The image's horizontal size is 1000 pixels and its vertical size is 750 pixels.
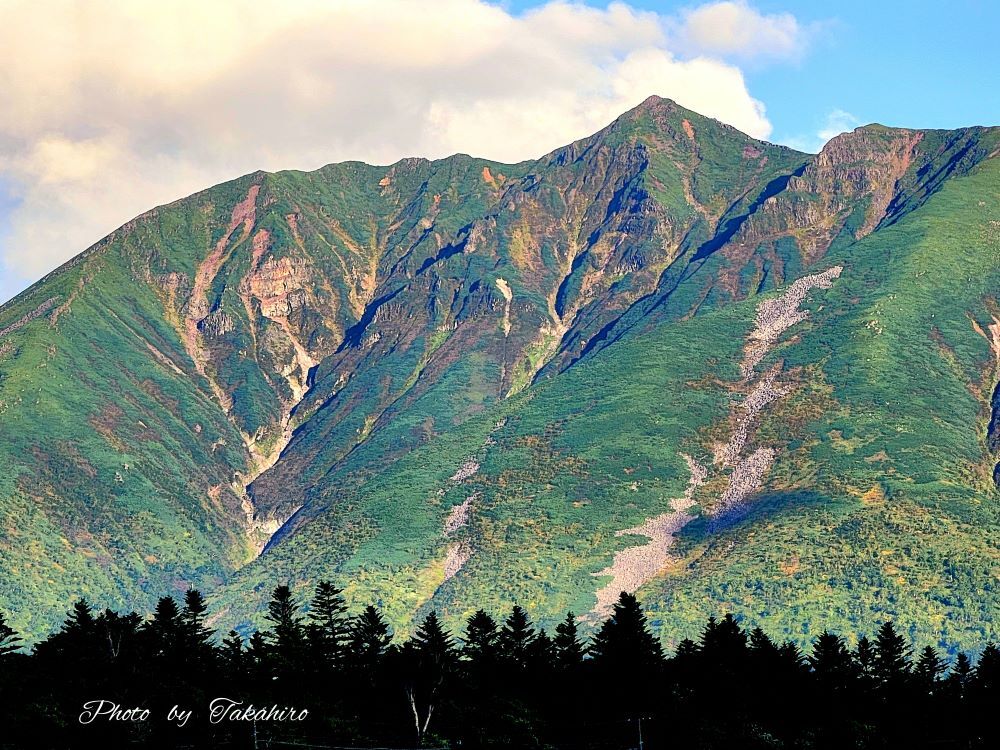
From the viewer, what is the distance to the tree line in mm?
145500

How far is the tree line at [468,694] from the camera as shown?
146m

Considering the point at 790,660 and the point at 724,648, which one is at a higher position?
the point at 724,648

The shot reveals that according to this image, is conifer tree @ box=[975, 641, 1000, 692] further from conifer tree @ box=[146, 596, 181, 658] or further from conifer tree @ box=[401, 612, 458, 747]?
conifer tree @ box=[146, 596, 181, 658]

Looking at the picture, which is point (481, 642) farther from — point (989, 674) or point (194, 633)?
point (989, 674)

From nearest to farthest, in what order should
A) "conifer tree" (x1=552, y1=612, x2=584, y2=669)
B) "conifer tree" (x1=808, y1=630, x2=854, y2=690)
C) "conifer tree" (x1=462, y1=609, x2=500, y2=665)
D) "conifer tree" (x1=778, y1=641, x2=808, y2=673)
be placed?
"conifer tree" (x1=808, y1=630, x2=854, y2=690), "conifer tree" (x1=778, y1=641, x2=808, y2=673), "conifer tree" (x1=552, y1=612, x2=584, y2=669), "conifer tree" (x1=462, y1=609, x2=500, y2=665)

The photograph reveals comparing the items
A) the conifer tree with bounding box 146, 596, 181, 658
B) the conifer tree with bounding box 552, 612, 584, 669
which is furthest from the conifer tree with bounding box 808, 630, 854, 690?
the conifer tree with bounding box 146, 596, 181, 658

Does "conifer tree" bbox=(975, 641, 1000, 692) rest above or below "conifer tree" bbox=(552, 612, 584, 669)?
below

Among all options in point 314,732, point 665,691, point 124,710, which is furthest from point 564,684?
point 124,710

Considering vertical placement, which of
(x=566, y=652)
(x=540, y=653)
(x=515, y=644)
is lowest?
(x=540, y=653)

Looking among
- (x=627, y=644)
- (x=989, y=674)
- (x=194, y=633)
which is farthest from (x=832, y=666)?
(x=194, y=633)

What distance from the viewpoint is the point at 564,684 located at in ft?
577

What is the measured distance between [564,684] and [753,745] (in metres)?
29.5

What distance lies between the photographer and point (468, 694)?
166 metres

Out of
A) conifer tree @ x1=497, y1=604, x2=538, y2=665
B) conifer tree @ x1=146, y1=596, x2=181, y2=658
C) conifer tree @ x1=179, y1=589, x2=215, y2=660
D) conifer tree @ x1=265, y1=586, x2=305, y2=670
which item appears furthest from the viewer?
conifer tree @ x1=497, y1=604, x2=538, y2=665
